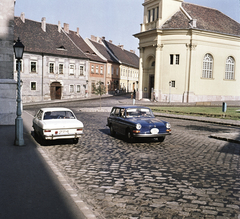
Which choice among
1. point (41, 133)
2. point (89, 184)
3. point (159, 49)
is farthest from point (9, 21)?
point (159, 49)

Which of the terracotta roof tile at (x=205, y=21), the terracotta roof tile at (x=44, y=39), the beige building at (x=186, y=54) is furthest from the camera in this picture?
the terracotta roof tile at (x=205, y=21)

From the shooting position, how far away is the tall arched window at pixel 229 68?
159ft

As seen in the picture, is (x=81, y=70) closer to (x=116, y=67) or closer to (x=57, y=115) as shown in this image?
(x=116, y=67)

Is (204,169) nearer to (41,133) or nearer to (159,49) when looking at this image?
(41,133)

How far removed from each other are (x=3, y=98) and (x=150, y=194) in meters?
12.7

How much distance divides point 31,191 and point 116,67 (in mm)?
62839

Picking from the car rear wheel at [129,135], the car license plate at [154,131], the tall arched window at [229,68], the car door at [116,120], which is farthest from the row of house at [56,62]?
the car license plate at [154,131]

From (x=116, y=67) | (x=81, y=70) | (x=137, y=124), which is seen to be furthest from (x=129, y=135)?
(x=116, y=67)

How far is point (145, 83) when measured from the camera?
48719mm

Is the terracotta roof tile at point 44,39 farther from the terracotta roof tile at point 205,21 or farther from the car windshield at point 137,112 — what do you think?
the car windshield at point 137,112

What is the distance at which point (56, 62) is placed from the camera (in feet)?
153

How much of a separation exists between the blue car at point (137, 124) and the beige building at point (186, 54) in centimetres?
3231

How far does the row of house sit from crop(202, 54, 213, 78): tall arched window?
21.4 meters

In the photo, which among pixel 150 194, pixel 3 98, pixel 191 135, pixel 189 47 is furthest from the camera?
pixel 189 47
